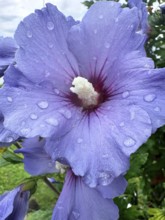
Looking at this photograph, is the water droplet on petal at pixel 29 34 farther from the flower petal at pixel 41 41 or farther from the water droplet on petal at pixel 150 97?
the water droplet on petal at pixel 150 97

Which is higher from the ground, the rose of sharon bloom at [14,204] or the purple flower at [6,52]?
the purple flower at [6,52]

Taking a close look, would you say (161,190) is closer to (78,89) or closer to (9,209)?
(9,209)

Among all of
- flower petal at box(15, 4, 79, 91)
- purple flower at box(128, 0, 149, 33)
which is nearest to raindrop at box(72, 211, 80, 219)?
flower petal at box(15, 4, 79, 91)

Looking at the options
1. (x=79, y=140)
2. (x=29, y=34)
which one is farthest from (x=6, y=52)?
(x=79, y=140)

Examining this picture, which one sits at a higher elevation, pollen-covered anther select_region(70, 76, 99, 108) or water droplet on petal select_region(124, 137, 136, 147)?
pollen-covered anther select_region(70, 76, 99, 108)

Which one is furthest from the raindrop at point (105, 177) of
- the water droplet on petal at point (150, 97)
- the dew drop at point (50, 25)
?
the dew drop at point (50, 25)

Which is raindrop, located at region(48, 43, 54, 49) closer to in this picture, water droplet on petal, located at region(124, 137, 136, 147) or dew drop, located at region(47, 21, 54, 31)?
dew drop, located at region(47, 21, 54, 31)
